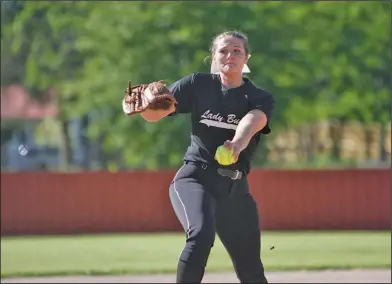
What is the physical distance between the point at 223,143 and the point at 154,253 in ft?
35.0

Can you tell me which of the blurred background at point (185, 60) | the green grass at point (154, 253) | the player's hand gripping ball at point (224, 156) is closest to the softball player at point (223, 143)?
the player's hand gripping ball at point (224, 156)

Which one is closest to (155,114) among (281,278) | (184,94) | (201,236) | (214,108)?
(184,94)

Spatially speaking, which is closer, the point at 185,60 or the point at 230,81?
the point at 230,81

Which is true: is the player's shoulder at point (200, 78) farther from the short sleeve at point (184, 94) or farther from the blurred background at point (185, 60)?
the blurred background at point (185, 60)

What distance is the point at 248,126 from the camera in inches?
231

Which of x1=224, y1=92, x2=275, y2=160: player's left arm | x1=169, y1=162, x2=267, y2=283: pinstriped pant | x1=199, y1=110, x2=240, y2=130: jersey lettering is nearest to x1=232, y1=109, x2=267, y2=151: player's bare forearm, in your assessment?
x1=224, y1=92, x2=275, y2=160: player's left arm

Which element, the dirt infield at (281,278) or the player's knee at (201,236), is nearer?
the player's knee at (201,236)

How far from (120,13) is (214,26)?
239cm

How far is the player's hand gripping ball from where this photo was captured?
565 centimetres

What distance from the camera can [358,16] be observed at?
27.4m

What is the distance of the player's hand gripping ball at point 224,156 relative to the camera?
5648mm

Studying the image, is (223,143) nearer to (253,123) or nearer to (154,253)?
(253,123)

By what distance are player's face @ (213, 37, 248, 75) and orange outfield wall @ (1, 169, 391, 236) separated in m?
15.3

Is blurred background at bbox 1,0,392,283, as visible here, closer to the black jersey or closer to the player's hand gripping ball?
the black jersey
